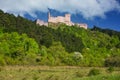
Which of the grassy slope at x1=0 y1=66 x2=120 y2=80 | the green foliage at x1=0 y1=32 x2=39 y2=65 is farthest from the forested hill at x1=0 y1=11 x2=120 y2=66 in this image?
the grassy slope at x1=0 y1=66 x2=120 y2=80

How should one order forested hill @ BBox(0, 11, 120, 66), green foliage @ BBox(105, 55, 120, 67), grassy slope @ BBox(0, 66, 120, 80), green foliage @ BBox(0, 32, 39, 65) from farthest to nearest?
green foliage @ BBox(105, 55, 120, 67) → forested hill @ BBox(0, 11, 120, 66) → green foliage @ BBox(0, 32, 39, 65) → grassy slope @ BBox(0, 66, 120, 80)

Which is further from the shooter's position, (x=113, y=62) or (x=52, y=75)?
(x=113, y=62)

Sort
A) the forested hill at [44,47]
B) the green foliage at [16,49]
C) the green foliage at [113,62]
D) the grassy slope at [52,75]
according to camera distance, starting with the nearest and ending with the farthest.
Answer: the grassy slope at [52,75], the green foliage at [16,49], the forested hill at [44,47], the green foliage at [113,62]

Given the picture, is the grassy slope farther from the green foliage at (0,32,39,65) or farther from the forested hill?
the forested hill

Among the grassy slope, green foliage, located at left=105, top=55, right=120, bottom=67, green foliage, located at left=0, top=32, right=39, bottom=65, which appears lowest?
green foliage, located at left=105, top=55, right=120, bottom=67

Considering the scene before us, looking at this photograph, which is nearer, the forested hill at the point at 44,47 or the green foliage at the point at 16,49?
the green foliage at the point at 16,49

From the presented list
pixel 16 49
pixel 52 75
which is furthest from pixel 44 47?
pixel 52 75

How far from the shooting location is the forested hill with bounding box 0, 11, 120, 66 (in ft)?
309

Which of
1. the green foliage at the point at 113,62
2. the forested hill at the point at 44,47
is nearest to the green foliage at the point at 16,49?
the forested hill at the point at 44,47

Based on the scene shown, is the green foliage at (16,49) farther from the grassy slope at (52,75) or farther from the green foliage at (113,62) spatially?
the grassy slope at (52,75)

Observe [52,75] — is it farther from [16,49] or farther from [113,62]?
[113,62]

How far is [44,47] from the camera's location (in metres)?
113

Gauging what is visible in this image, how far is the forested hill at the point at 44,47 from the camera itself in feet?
309

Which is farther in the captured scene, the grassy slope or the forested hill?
the forested hill
